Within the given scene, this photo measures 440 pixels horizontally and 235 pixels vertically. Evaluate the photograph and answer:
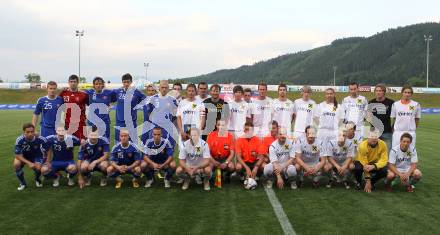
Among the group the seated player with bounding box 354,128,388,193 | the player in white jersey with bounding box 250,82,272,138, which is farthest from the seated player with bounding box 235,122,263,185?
the seated player with bounding box 354,128,388,193

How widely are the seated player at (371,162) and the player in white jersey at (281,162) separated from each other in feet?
3.43

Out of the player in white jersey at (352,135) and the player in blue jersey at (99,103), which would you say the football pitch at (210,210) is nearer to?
the player in white jersey at (352,135)

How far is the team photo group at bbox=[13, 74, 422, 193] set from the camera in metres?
6.90

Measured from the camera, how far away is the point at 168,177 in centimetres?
707

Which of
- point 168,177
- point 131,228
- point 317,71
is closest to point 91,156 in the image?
point 168,177

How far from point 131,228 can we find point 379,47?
162 metres

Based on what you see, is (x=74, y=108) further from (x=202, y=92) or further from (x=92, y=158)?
(x=202, y=92)

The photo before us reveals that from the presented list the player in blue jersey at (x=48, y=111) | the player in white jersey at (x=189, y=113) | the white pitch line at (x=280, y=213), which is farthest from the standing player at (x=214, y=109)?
the player in blue jersey at (x=48, y=111)

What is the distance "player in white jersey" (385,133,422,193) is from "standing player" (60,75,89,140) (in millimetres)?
5473

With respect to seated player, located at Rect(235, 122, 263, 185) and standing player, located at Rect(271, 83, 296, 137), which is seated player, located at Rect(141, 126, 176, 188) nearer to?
seated player, located at Rect(235, 122, 263, 185)

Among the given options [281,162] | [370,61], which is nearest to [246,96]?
[281,162]

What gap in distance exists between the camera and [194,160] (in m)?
7.11

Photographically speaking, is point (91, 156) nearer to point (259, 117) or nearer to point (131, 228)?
point (131, 228)

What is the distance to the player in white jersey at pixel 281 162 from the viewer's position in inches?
273
